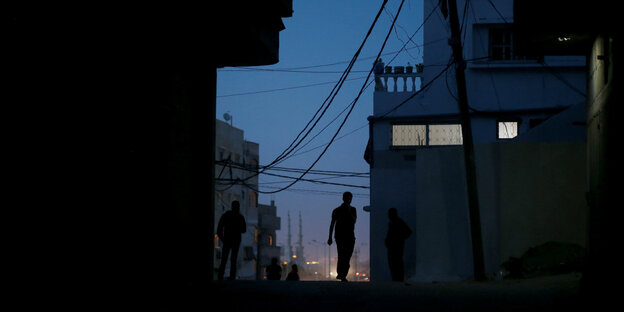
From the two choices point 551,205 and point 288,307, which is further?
point 551,205

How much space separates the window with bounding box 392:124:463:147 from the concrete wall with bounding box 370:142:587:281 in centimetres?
906

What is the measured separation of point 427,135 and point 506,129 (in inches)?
109

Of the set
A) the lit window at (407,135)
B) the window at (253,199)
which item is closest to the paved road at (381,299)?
the lit window at (407,135)

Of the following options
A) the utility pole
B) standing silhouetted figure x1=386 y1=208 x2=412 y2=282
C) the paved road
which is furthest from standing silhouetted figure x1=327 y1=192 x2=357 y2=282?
the paved road

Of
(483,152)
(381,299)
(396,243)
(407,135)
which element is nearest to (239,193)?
(407,135)

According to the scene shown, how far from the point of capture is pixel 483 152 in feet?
71.3

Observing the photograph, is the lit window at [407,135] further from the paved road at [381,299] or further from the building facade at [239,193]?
the building facade at [239,193]

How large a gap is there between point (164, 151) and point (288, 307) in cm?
313

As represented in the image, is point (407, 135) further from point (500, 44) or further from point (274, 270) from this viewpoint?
point (274, 270)

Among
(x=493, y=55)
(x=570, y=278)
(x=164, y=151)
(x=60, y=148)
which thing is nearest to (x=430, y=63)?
(x=493, y=55)

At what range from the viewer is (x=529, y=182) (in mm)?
20578

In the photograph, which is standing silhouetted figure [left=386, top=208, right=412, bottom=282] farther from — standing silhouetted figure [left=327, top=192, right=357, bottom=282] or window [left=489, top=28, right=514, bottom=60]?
window [left=489, top=28, right=514, bottom=60]

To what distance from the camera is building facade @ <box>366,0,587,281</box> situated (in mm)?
20281

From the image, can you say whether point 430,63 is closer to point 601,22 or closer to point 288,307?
point 601,22
